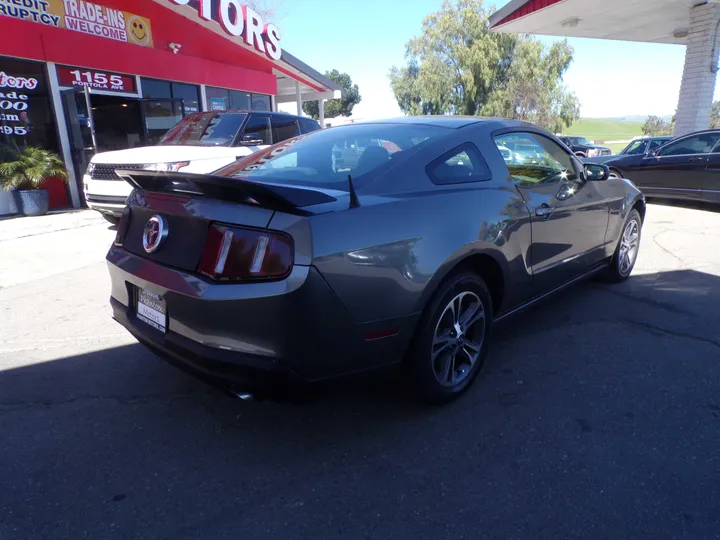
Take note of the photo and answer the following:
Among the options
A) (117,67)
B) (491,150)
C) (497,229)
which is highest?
(117,67)

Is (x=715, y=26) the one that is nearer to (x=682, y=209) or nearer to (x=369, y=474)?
(x=682, y=209)

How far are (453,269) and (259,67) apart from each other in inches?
651

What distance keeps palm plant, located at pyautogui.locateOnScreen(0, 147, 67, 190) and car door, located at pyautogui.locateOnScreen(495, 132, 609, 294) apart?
9.68 m

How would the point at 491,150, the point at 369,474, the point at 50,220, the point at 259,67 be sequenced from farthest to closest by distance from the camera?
the point at 259,67
the point at 50,220
the point at 491,150
the point at 369,474

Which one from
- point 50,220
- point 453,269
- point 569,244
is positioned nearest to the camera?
point 453,269

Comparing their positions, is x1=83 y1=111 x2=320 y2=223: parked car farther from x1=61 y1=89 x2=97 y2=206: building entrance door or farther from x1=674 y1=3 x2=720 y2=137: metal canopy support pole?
x1=674 y1=3 x2=720 y2=137: metal canopy support pole

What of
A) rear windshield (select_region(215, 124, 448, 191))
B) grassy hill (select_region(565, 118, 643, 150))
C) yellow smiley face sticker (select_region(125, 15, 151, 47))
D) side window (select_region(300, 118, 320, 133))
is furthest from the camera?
grassy hill (select_region(565, 118, 643, 150))

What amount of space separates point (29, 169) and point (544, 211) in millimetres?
9996

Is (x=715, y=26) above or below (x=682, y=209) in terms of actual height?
above

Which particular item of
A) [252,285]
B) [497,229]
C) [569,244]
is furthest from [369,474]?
[569,244]

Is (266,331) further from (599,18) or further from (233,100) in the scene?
(599,18)

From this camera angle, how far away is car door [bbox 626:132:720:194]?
914 centimetres

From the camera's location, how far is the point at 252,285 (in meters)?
2.07

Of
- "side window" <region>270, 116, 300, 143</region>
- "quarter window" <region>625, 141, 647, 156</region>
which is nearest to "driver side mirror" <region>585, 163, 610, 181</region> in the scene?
"side window" <region>270, 116, 300, 143</region>
